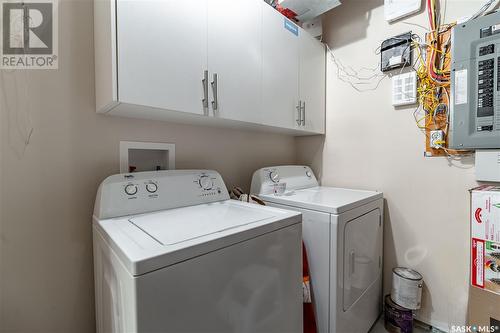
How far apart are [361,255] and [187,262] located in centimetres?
120

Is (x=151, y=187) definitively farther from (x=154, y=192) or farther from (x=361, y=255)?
(x=361, y=255)

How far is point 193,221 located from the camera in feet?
3.16

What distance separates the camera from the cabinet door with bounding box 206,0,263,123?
4.06ft

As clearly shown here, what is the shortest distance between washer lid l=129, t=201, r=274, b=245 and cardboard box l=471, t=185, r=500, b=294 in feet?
3.95

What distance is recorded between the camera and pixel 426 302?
1600mm

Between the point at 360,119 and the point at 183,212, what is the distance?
1.57 meters

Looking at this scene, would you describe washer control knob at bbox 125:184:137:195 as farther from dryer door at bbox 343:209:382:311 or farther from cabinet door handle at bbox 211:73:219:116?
dryer door at bbox 343:209:382:311

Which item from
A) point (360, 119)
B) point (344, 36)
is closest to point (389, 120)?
point (360, 119)

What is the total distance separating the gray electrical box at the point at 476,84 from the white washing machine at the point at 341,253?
64 centimetres

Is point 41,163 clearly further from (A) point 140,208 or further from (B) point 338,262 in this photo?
(B) point 338,262

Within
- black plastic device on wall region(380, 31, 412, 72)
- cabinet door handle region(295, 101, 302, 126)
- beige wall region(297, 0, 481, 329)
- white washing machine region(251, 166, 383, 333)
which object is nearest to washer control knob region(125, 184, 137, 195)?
white washing machine region(251, 166, 383, 333)

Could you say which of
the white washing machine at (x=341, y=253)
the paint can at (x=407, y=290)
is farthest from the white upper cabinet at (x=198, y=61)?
the paint can at (x=407, y=290)

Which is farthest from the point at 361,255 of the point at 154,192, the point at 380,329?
the point at 154,192

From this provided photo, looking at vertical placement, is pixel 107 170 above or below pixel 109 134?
below
